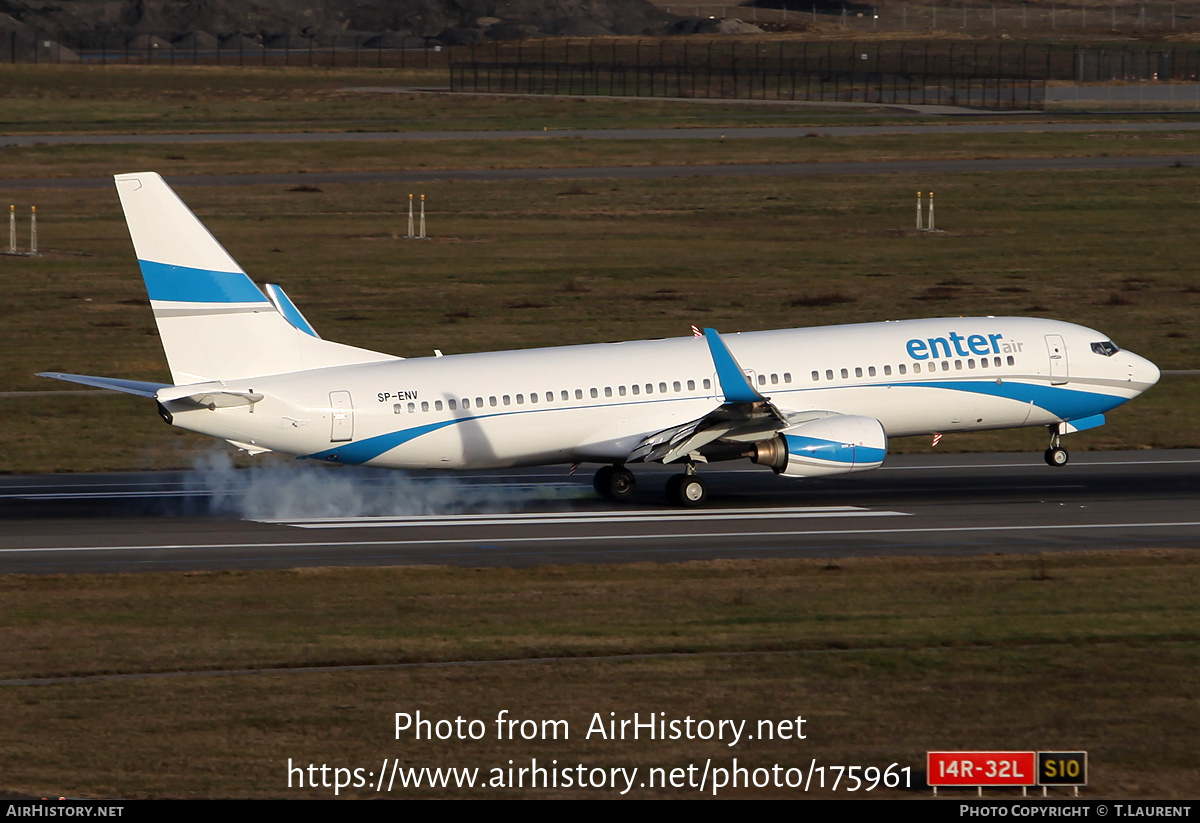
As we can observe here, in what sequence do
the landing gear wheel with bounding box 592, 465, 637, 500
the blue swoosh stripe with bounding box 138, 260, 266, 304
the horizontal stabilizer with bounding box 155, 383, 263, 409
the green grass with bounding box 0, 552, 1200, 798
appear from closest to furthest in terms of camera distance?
the green grass with bounding box 0, 552, 1200, 798
the horizontal stabilizer with bounding box 155, 383, 263, 409
the blue swoosh stripe with bounding box 138, 260, 266, 304
the landing gear wheel with bounding box 592, 465, 637, 500

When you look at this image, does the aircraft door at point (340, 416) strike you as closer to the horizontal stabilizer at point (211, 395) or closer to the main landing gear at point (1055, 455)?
the horizontal stabilizer at point (211, 395)

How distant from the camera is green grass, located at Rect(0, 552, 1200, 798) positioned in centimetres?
2120

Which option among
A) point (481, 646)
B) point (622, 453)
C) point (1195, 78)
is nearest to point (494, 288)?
point (622, 453)

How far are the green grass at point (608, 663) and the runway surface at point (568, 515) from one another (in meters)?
2.01

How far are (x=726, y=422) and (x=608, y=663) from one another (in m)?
12.7

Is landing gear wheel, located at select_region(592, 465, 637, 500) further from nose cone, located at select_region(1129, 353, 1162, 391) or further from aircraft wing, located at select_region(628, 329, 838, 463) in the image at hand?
nose cone, located at select_region(1129, 353, 1162, 391)

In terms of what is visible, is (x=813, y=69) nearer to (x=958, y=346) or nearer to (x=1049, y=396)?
(x=1049, y=396)

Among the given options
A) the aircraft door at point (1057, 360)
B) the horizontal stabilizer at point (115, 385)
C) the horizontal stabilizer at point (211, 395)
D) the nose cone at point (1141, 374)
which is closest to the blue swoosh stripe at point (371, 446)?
the horizontal stabilizer at point (211, 395)

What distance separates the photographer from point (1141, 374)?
42.8 meters

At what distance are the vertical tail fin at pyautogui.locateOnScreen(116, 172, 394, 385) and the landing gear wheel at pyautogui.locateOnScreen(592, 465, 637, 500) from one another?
→ 28.1ft

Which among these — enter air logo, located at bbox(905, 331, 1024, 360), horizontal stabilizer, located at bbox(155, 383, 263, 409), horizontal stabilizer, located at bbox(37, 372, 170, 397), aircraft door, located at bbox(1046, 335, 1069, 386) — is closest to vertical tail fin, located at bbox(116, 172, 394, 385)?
horizontal stabilizer, located at bbox(155, 383, 263, 409)

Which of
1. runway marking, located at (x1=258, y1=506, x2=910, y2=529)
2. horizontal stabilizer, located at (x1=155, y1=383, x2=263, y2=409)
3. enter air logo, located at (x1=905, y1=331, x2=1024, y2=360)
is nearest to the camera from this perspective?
horizontal stabilizer, located at (x1=155, y1=383, x2=263, y2=409)

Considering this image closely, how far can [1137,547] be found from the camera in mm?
34000
